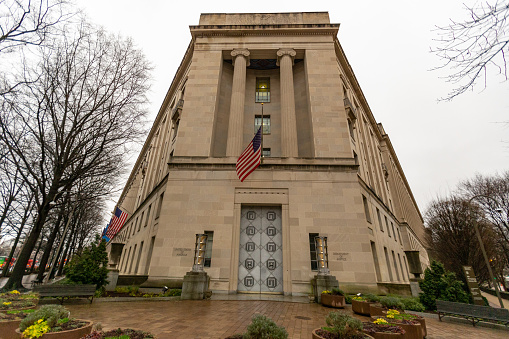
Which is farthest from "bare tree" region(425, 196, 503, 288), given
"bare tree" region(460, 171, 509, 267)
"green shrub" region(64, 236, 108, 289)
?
"green shrub" region(64, 236, 108, 289)

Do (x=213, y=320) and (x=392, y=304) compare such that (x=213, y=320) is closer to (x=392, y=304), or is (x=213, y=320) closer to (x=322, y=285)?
(x=392, y=304)

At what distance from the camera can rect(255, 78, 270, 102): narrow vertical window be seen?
22497mm

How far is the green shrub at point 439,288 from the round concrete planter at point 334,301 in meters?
5.06

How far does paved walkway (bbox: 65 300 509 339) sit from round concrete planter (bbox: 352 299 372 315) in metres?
0.39

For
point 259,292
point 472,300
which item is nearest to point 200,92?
point 259,292

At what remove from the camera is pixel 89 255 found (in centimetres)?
1236

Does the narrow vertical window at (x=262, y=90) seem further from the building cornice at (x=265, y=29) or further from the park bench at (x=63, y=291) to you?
the park bench at (x=63, y=291)

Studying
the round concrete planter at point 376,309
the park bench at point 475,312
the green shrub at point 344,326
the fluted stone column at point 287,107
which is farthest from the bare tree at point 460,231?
the green shrub at point 344,326

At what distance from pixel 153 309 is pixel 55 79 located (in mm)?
16271

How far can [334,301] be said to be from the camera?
11102 millimetres

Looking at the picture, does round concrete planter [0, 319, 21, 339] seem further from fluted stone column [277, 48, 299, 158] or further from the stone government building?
fluted stone column [277, 48, 299, 158]

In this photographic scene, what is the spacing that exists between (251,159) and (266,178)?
7.56 feet

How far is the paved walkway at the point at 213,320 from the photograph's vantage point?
6574 millimetres

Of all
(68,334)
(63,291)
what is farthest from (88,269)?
(68,334)
